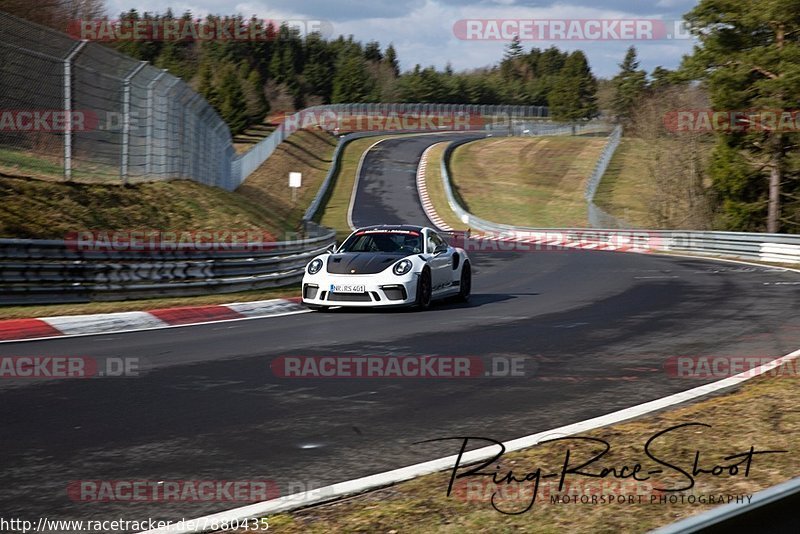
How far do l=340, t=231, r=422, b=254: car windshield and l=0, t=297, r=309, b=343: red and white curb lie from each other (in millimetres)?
1266

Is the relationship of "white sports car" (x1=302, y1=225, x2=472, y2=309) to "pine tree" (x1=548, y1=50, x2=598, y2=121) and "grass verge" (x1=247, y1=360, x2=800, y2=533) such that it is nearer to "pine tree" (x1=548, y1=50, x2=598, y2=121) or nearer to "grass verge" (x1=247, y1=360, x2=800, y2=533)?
"grass verge" (x1=247, y1=360, x2=800, y2=533)

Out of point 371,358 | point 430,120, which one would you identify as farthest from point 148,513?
point 430,120

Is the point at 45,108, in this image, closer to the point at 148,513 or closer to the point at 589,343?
the point at 589,343

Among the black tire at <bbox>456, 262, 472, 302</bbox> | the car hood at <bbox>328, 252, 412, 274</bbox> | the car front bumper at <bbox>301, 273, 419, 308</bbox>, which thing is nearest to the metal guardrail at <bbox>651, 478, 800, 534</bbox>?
the car front bumper at <bbox>301, 273, 419, 308</bbox>

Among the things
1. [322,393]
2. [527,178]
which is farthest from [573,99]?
[322,393]

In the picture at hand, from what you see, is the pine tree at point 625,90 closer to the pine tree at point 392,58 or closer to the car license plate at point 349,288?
the pine tree at point 392,58

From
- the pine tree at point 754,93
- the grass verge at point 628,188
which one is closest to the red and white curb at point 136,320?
the pine tree at point 754,93

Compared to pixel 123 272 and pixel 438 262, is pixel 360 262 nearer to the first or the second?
pixel 438 262

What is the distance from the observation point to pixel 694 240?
114 ft

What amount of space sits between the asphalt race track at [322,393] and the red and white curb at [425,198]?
35.5m

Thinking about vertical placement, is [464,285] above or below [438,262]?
below

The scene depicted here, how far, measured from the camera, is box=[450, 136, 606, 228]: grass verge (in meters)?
56.8

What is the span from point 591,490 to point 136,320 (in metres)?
8.72

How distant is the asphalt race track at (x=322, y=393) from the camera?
507 centimetres
